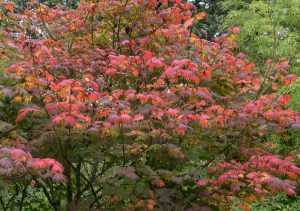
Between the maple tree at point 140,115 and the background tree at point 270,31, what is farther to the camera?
the background tree at point 270,31

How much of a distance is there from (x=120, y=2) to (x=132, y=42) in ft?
1.96

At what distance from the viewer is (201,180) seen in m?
4.49

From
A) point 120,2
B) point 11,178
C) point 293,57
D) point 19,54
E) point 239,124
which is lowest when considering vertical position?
point 293,57

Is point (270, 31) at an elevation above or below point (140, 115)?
below

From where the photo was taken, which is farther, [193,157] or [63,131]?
[193,157]

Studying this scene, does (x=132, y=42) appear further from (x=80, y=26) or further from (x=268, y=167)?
(x=268, y=167)

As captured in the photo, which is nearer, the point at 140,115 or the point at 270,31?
the point at 140,115

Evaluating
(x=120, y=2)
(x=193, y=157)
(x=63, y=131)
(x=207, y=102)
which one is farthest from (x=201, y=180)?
(x=120, y=2)

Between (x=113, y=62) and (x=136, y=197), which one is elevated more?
(x=113, y=62)

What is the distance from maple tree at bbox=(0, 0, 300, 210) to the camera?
4.23 meters

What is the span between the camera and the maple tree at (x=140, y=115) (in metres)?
4.23

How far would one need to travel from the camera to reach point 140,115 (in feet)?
13.5

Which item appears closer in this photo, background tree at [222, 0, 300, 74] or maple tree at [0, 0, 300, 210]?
maple tree at [0, 0, 300, 210]

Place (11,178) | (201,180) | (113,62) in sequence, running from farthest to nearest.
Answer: (113,62) → (201,180) → (11,178)
